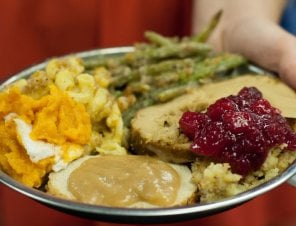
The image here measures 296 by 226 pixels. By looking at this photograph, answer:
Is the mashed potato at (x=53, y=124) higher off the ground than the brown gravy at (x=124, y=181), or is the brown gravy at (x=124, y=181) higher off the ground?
the mashed potato at (x=53, y=124)

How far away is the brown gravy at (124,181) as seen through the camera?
1.27 metres

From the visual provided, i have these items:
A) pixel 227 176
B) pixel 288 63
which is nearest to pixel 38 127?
pixel 227 176

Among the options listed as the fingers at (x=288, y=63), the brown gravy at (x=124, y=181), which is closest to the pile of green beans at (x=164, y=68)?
the fingers at (x=288, y=63)

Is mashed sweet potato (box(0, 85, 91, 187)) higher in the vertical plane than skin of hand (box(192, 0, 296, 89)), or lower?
lower

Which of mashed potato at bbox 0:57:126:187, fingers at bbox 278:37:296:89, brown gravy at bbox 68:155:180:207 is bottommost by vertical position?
brown gravy at bbox 68:155:180:207

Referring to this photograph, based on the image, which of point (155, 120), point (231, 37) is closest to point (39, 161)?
point (155, 120)

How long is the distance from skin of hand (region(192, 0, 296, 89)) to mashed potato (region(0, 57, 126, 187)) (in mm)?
482

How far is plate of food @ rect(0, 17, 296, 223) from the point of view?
4.17 ft

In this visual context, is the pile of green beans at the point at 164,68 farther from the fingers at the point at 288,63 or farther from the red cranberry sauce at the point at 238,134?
the red cranberry sauce at the point at 238,134

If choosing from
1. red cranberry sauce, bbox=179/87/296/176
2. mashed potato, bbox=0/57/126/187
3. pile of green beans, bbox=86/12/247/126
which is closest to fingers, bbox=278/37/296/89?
pile of green beans, bbox=86/12/247/126

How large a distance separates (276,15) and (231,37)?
15.2 inches

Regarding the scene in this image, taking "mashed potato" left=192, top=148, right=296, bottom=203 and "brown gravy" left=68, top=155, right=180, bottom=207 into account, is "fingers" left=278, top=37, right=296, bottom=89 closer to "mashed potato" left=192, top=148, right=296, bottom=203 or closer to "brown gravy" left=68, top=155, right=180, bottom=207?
"mashed potato" left=192, top=148, right=296, bottom=203

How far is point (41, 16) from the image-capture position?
84.7 inches

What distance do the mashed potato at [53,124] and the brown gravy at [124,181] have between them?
6cm
